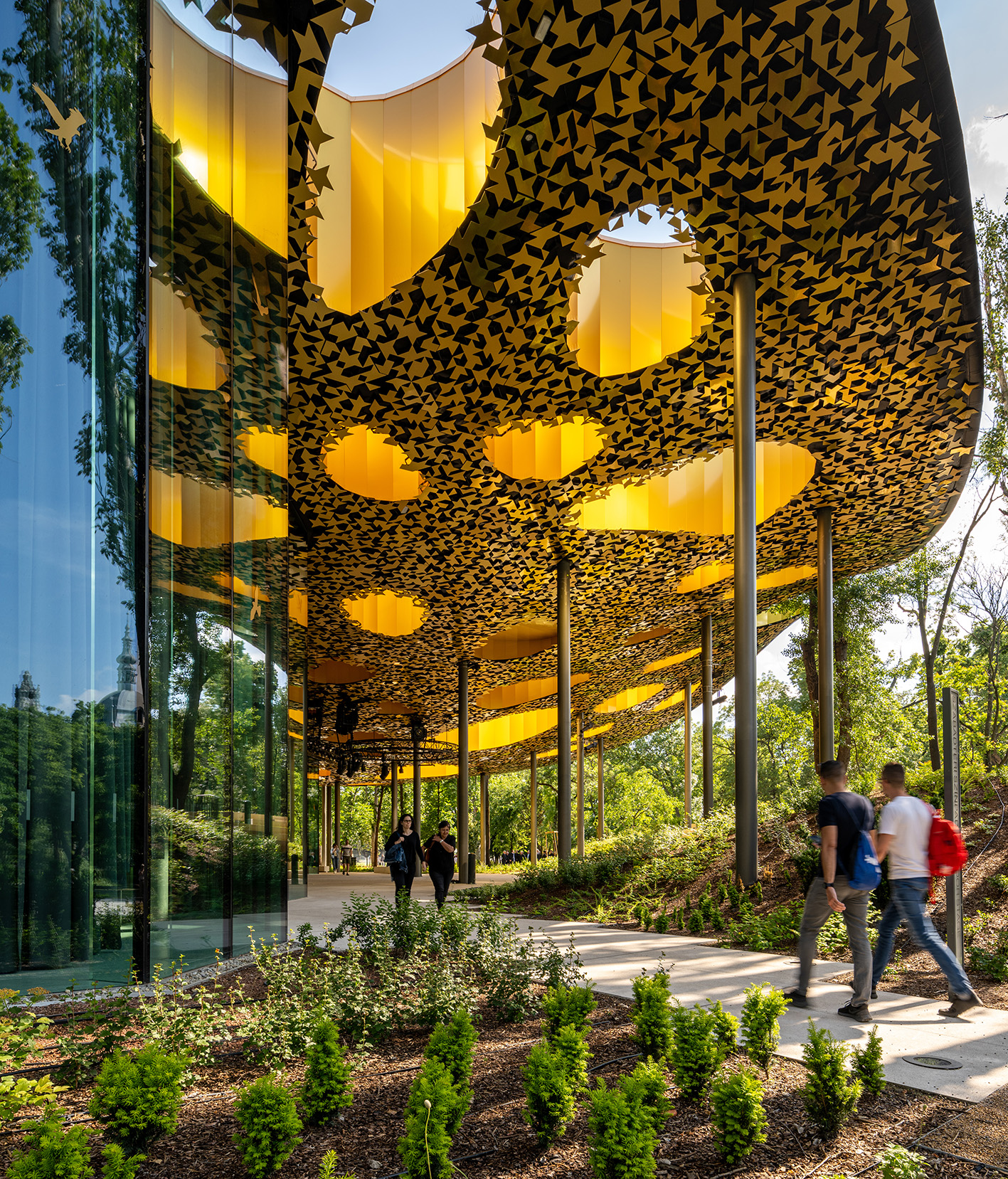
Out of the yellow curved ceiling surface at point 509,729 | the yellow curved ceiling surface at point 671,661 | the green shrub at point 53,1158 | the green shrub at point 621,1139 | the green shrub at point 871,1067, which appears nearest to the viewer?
the green shrub at point 53,1158

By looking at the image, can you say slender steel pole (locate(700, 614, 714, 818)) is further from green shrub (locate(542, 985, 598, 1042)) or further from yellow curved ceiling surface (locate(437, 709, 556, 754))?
green shrub (locate(542, 985, 598, 1042))

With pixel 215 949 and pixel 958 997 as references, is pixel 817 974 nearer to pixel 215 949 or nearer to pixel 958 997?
pixel 958 997

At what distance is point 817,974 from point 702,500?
12172 mm

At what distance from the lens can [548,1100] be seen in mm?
2947

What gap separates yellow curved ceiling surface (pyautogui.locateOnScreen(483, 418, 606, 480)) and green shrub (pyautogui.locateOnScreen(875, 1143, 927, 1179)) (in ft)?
38.4

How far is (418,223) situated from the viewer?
8375 mm

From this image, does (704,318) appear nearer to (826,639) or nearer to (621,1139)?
(826,639)

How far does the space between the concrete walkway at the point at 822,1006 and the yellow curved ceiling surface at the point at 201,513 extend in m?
3.11

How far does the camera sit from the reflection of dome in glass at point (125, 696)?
11.6 ft

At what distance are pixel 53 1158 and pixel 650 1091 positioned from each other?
6.41 feet

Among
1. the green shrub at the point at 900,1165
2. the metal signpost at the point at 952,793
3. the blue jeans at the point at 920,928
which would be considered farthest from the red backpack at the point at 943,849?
the green shrub at the point at 900,1165

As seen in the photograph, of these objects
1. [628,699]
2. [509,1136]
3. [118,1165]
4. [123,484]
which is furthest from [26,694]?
[628,699]

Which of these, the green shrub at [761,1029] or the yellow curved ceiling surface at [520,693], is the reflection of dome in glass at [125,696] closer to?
the green shrub at [761,1029]

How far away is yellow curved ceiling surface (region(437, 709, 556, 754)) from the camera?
34312mm
